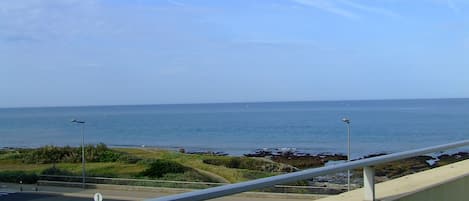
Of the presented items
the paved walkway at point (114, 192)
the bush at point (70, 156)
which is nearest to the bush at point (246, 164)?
the bush at point (70, 156)

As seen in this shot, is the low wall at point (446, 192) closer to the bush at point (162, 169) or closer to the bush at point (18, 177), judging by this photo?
the bush at point (18, 177)

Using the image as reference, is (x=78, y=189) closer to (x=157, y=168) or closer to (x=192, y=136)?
(x=157, y=168)

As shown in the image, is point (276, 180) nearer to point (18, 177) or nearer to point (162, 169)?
point (18, 177)

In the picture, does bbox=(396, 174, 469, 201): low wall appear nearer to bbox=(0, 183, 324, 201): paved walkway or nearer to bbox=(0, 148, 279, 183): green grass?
bbox=(0, 183, 324, 201): paved walkway

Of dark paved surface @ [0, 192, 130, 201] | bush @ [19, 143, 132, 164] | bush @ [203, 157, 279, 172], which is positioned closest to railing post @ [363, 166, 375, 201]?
dark paved surface @ [0, 192, 130, 201]

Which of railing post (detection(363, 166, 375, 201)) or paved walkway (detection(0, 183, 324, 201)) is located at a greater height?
railing post (detection(363, 166, 375, 201))

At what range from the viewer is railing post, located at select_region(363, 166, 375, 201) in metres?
4.39

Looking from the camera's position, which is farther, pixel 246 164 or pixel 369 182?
pixel 246 164

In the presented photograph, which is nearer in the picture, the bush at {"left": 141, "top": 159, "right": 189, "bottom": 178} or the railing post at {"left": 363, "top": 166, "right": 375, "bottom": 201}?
the railing post at {"left": 363, "top": 166, "right": 375, "bottom": 201}

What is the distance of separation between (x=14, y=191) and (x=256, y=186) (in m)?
34.8

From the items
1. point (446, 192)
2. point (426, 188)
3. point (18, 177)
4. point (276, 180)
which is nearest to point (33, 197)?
point (18, 177)

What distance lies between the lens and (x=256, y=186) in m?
3.19

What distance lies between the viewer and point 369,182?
14.5 ft

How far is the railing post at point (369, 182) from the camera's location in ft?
14.4
